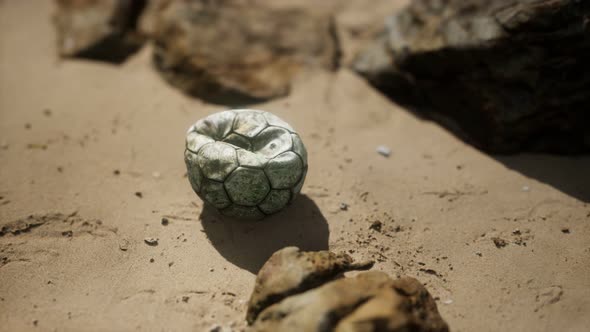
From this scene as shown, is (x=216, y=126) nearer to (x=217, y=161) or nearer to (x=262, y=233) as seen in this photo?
(x=217, y=161)

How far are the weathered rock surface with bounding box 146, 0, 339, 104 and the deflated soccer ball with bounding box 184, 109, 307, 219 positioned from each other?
149 centimetres

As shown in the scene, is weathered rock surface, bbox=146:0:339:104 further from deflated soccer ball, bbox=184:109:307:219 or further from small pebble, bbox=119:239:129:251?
small pebble, bbox=119:239:129:251

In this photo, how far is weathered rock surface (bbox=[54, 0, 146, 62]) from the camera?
18.5 feet

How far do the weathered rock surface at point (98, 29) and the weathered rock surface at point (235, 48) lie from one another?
35 centimetres

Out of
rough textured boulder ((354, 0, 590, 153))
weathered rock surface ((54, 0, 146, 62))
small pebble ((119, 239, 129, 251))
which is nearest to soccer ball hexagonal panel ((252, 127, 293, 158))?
small pebble ((119, 239, 129, 251))

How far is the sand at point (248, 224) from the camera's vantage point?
10.3 feet

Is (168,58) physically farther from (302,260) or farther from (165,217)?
(302,260)

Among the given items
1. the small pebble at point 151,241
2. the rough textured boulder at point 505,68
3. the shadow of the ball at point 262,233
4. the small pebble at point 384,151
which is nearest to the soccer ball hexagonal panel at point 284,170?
the shadow of the ball at point 262,233

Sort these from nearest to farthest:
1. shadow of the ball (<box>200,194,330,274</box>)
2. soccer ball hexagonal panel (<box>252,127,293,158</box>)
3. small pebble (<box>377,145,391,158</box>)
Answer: soccer ball hexagonal panel (<box>252,127,293,158</box>), shadow of the ball (<box>200,194,330,274</box>), small pebble (<box>377,145,391,158</box>)

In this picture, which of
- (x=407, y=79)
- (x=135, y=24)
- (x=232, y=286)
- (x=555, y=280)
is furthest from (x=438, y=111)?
(x=135, y=24)

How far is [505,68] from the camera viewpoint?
412 centimetres

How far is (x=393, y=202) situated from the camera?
12.9 ft

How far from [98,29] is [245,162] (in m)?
3.59

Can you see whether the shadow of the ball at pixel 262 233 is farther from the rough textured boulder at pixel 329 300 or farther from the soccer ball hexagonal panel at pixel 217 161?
the soccer ball hexagonal panel at pixel 217 161
